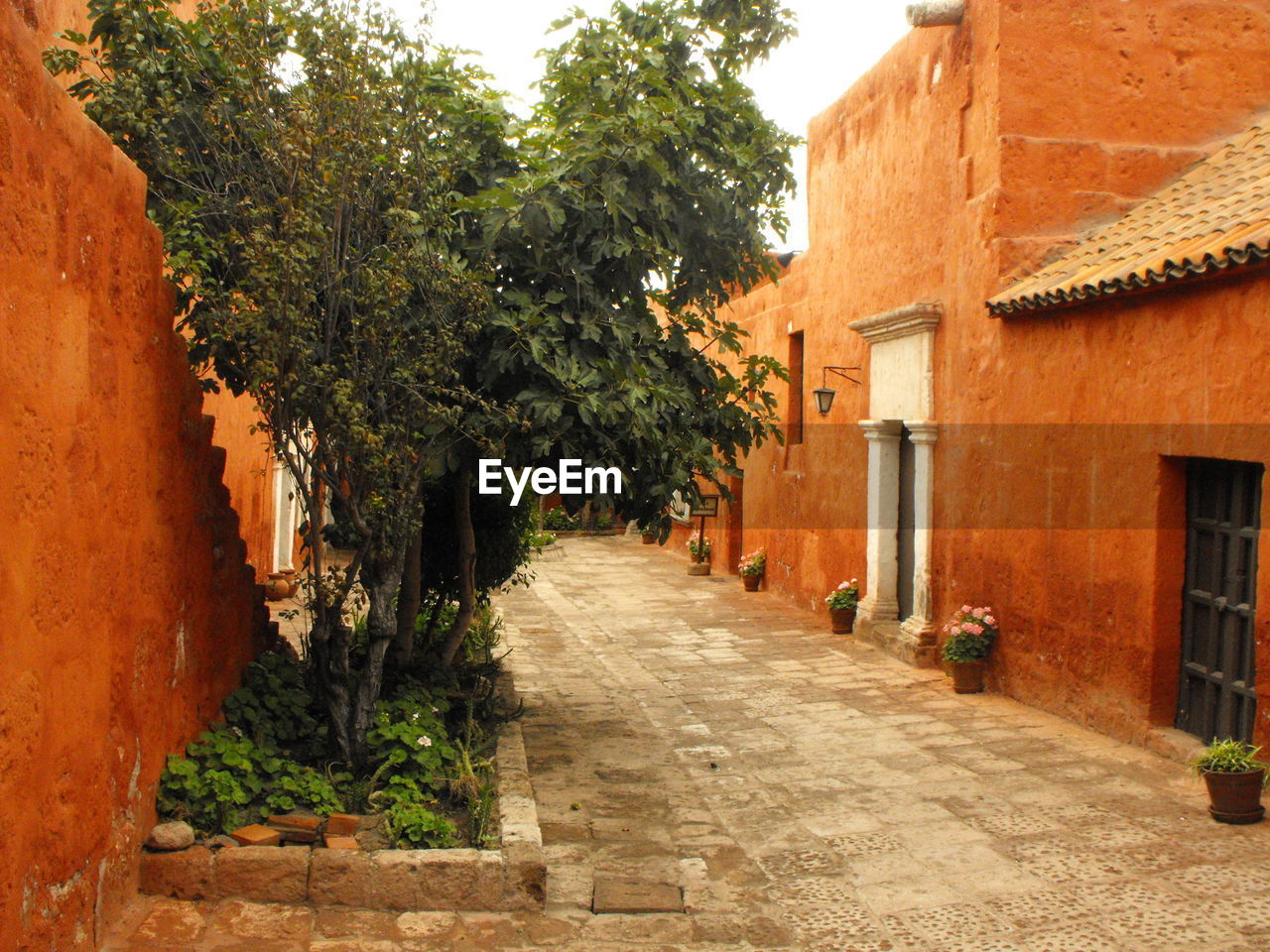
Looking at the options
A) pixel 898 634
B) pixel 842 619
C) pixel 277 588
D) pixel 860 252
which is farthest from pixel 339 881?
pixel 860 252

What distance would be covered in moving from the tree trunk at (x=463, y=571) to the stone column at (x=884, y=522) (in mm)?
5356

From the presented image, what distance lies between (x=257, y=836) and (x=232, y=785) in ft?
1.13

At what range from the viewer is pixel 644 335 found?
6840mm

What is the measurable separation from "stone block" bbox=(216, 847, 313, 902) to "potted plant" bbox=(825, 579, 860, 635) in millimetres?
8392

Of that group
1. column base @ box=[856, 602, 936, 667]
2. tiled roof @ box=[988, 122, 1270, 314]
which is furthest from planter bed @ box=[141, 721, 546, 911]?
column base @ box=[856, 602, 936, 667]

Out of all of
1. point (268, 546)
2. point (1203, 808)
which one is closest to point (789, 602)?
point (268, 546)

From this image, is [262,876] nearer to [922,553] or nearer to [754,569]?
[922,553]

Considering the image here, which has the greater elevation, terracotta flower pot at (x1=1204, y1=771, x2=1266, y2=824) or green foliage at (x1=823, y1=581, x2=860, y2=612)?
green foliage at (x1=823, y1=581, x2=860, y2=612)

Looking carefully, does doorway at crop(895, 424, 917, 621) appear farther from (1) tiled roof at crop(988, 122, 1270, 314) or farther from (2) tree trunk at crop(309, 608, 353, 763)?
(2) tree trunk at crop(309, 608, 353, 763)

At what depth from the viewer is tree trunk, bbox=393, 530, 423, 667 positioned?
730 centimetres

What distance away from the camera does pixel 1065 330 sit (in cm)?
803

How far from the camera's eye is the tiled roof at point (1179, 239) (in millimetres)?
6387

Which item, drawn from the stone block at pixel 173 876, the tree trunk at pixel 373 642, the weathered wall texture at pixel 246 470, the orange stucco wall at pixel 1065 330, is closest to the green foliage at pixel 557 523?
the weathered wall texture at pixel 246 470

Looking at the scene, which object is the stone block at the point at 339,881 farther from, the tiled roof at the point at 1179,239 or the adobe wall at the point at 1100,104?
the adobe wall at the point at 1100,104
